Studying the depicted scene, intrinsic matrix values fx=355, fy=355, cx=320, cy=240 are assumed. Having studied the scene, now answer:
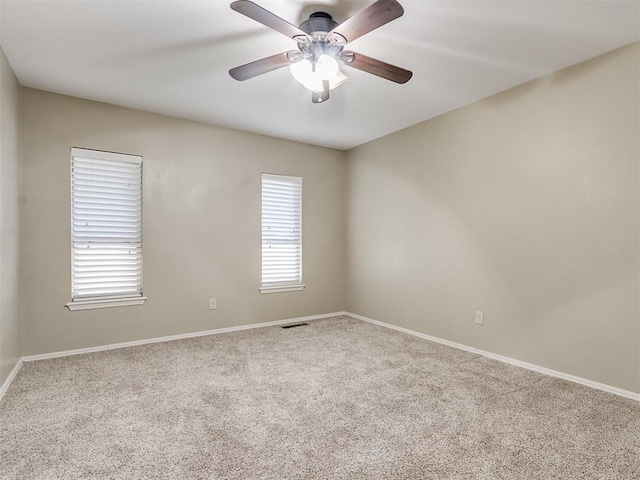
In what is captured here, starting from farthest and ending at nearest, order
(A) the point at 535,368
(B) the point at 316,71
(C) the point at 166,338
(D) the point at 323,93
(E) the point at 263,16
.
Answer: (C) the point at 166,338
(A) the point at 535,368
(D) the point at 323,93
(B) the point at 316,71
(E) the point at 263,16

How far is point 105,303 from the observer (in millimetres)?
3641

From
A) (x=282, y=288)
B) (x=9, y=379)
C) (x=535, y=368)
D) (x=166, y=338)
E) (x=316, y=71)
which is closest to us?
(x=316, y=71)

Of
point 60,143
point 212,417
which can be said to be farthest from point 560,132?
point 60,143

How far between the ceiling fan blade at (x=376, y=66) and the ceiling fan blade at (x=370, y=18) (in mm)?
166

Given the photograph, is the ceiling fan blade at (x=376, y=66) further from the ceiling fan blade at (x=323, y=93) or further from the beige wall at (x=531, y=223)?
the beige wall at (x=531, y=223)

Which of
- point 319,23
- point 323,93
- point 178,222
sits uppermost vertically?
point 319,23

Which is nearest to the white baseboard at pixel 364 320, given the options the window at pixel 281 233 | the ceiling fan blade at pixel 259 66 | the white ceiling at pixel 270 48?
the window at pixel 281 233

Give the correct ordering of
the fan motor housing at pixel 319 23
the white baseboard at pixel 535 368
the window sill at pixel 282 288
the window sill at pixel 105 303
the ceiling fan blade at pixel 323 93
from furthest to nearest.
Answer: the window sill at pixel 282 288 → the window sill at pixel 105 303 → the white baseboard at pixel 535 368 → the ceiling fan blade at pixel 323 93 → the fan motor housing at pixel 319 23

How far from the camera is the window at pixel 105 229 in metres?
3.55

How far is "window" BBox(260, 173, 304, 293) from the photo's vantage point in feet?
15.5

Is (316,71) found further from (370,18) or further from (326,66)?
(370,18)

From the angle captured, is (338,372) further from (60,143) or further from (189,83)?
(60,143)

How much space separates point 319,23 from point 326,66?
24 cm

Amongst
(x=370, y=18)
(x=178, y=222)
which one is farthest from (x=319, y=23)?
(x=178, y=222)
